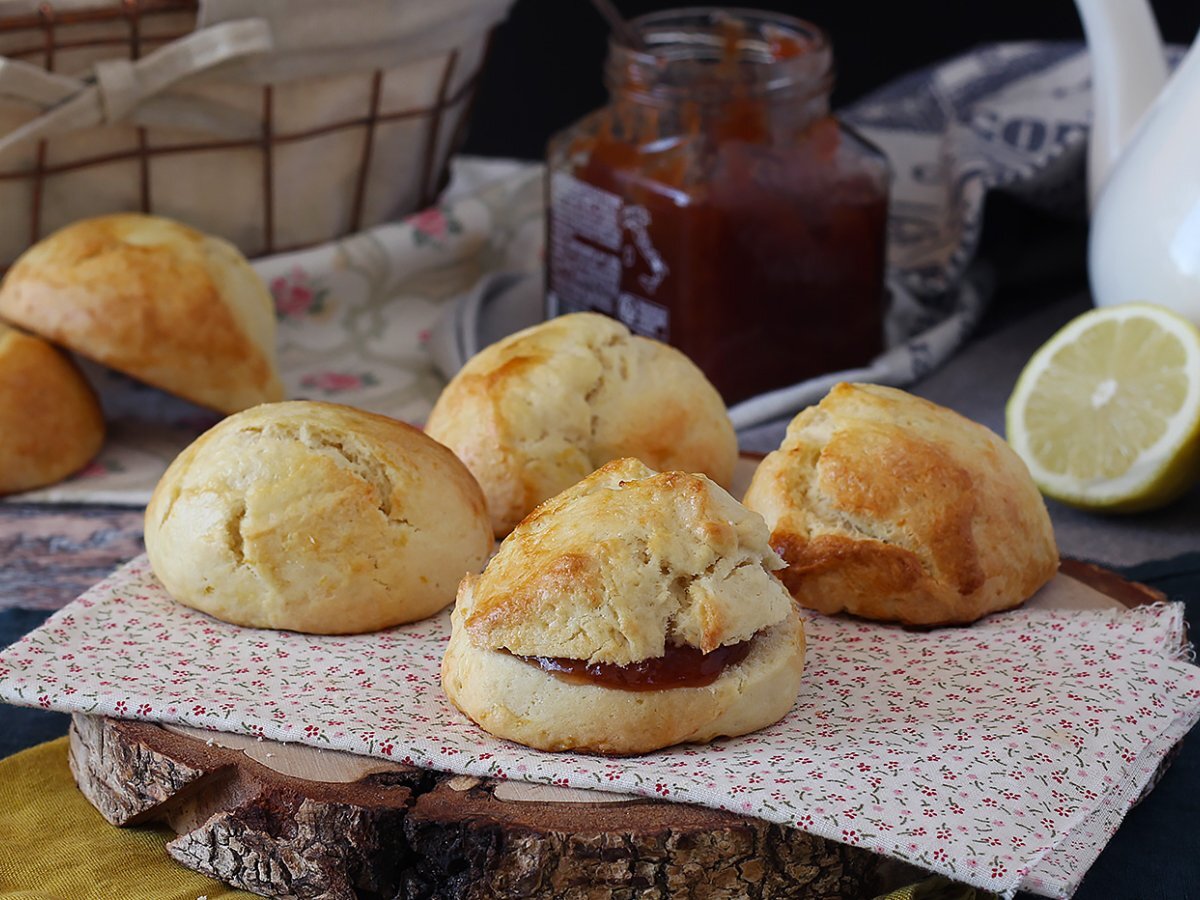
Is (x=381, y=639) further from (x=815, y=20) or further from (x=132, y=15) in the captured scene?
(x=815, y=20)

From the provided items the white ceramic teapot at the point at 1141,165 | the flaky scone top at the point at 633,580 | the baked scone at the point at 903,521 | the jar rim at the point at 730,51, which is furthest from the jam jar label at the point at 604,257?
the flaky scone top at the point at 633,580

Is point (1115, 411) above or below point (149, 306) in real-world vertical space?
below

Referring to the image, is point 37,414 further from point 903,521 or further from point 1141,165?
point 1141,165

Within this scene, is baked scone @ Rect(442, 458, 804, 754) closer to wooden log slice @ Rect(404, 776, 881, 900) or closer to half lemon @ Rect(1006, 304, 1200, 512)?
wooden log slice @ Rect(404, 776, 881, 900)

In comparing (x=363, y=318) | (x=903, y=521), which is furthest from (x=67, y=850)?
(x=363, y=318)

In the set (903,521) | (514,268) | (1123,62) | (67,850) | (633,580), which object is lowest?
(514,268)

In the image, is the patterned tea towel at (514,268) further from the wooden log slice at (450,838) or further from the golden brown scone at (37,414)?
the wooden log slice at (450,838)

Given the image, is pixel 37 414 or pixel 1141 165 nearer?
pixel 37 414
